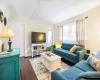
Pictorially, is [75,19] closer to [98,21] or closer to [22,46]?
[98,21]

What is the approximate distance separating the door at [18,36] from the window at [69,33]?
9.46ft

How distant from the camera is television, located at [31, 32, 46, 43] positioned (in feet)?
15.2

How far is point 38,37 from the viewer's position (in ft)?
15.8

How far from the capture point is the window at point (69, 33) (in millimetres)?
4214

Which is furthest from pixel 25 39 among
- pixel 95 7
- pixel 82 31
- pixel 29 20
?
A: pixel 95 7

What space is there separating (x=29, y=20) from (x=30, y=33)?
2.90 feet

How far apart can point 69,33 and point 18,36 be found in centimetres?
330

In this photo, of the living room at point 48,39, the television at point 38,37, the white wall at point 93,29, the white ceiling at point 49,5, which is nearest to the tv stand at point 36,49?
the living room at point 48,39

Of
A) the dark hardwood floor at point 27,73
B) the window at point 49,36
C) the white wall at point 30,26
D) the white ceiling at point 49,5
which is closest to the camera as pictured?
the dark hardwood floor at point 27,73

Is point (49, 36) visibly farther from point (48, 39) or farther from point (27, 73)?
point (27, 73)

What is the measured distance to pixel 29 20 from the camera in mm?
4707

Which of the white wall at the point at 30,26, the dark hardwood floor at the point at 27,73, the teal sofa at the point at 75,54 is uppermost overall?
the white wall at the point at 30,26

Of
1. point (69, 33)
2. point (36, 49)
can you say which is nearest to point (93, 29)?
point (69, 33)

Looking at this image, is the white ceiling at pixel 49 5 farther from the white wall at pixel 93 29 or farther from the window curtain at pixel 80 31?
the window curtain at pixel 80 31
